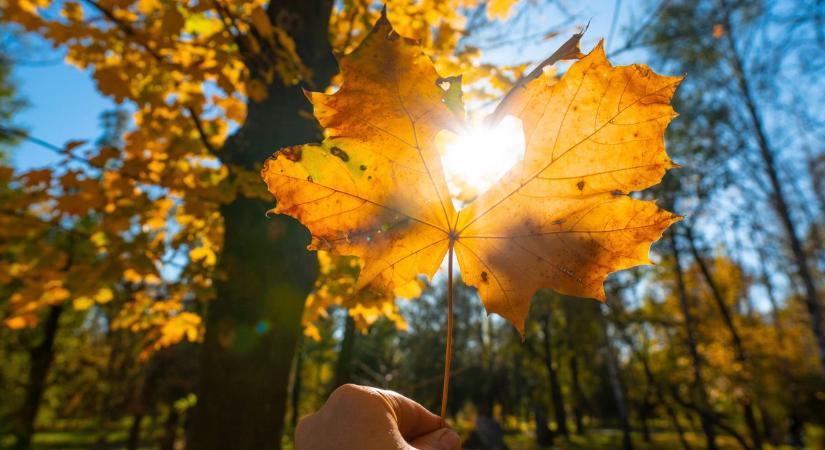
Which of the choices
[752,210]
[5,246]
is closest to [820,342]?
[752,210]

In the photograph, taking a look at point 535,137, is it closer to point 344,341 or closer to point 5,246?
point 344,341

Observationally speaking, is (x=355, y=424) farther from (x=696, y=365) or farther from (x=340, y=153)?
(x=696, y=365)

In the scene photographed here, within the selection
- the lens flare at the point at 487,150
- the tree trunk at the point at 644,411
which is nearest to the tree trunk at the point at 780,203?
the tree trunk at the point at 644,411

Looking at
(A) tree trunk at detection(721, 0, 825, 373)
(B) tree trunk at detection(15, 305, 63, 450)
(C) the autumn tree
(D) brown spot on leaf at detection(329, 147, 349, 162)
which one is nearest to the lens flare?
(D) brown spot on leaf at detection(329, 147, 349, 162)

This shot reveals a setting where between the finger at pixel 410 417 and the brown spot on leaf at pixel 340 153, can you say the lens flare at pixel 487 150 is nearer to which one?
the brown spot on leaf at pixel 340 153

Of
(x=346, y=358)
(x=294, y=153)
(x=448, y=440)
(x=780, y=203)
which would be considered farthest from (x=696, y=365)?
(x=294, y=153)

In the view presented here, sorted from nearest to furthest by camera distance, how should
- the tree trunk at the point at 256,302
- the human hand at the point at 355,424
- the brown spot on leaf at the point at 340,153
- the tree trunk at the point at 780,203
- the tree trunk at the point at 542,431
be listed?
1. the human hand at the point at 355,424
2. the brown spot on leaf at the point at 340,153
3. the tree trunk at the point at 256,302
4. the tree trunk at the point at 780,203
5. the tree trunk at the point at 542,431

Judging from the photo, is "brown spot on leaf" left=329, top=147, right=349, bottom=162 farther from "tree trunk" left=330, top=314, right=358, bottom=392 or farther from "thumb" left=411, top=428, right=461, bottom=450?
"tree trunk" left=330, top=314, right=358, bottom=392
